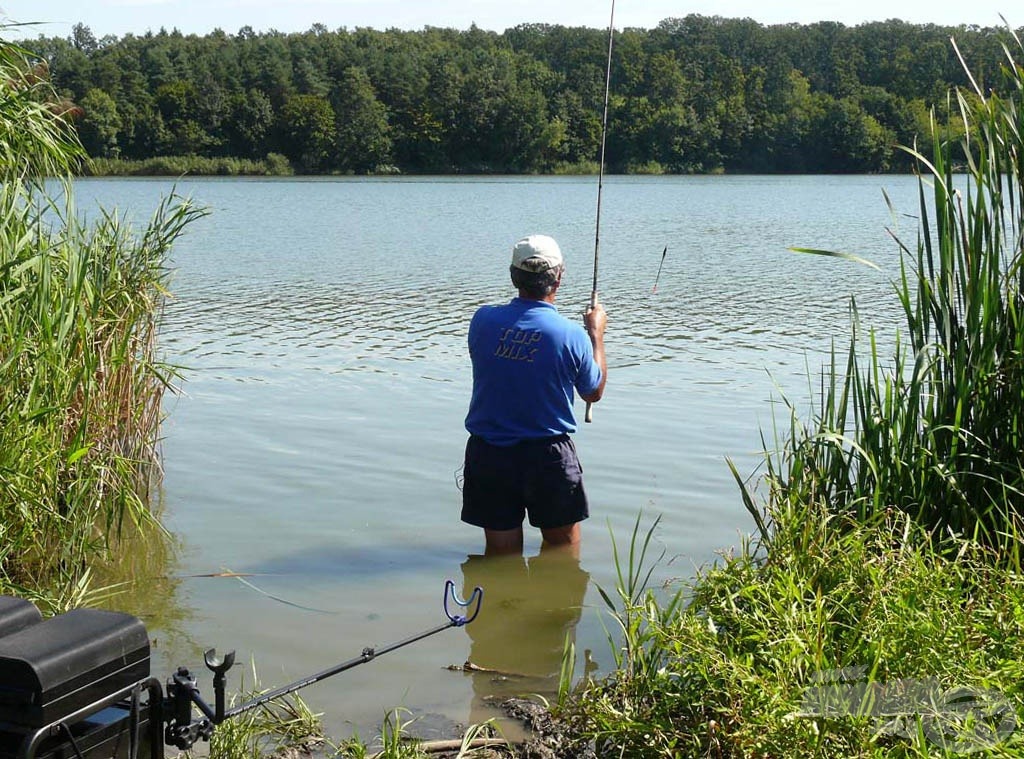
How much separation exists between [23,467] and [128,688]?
2.13m

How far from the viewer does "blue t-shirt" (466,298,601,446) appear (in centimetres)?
478

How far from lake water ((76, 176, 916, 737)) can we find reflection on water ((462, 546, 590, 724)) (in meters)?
0.01

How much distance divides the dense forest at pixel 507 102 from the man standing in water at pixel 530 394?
51.5 metres

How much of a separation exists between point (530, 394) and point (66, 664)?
2712mm

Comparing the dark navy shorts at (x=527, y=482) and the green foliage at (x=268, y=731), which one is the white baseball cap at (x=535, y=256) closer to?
the dark navy shorts at (x=527, y=482)

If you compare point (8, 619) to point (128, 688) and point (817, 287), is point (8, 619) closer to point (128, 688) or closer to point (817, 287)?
point (128, 688)

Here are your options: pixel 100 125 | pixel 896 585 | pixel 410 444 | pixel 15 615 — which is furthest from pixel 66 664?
pixel 100 125

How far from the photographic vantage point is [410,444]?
8.50 m

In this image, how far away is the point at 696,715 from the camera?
10.5 ft

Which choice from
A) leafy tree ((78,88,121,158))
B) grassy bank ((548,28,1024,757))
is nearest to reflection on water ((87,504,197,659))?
grassy bank ((548,28,1024,757))

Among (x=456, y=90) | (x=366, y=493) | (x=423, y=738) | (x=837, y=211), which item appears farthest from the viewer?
(x=456, y=90)

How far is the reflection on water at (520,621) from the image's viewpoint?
4406 millimetres

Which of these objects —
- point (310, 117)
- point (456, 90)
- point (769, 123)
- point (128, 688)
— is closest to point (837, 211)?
point (128, 688)

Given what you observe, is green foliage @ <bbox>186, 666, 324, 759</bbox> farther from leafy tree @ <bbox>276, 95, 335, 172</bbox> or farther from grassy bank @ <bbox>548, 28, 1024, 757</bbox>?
leafy tree @ <bbox>276, 95, 335, 172</bbox>
